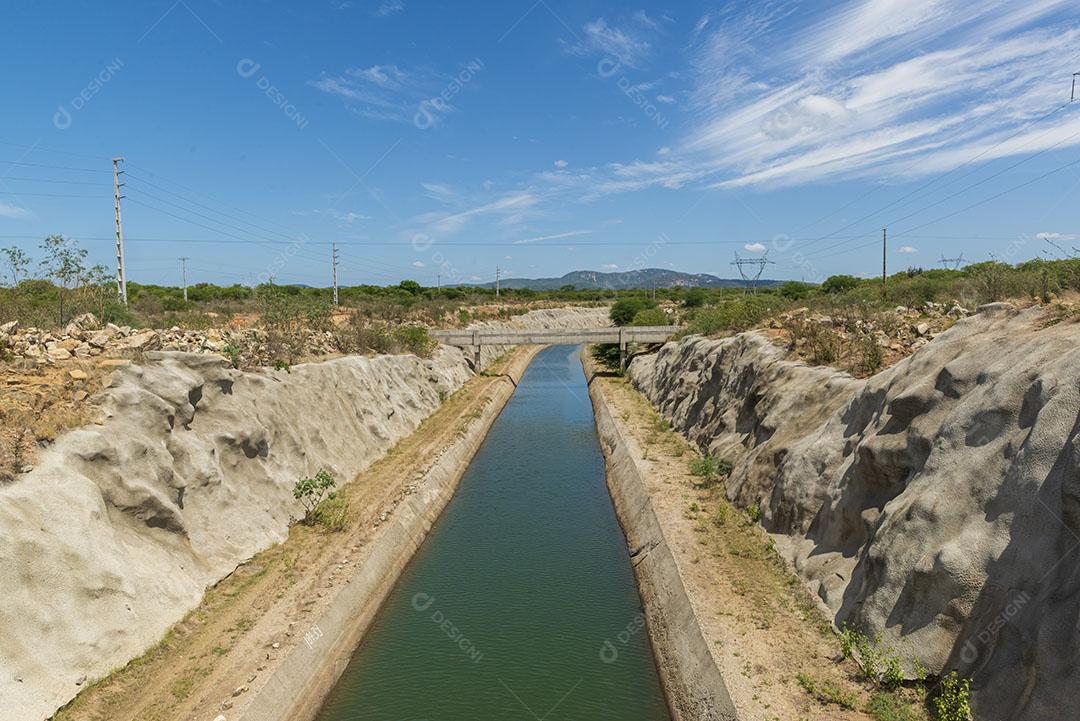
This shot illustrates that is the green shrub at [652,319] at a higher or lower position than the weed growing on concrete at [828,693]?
higher

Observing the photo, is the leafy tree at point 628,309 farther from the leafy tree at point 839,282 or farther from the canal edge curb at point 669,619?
the canal edge curb at point 669,619

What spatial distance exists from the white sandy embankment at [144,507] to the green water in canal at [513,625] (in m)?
4.91

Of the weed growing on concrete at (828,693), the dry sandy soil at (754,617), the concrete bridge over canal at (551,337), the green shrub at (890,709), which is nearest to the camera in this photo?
the green shrub at (890,709)

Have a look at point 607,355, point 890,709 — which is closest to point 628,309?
point 607,355

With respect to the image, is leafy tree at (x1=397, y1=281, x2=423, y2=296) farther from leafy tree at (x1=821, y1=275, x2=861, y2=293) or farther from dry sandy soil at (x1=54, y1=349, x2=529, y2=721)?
dry sandy soil at (x1=54, y1=349, x2=529, y2=721)

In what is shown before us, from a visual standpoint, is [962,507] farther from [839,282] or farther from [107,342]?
[839,282]

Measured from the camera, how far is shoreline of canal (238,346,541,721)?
13.1 m

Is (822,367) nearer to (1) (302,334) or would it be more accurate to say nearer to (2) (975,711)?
(2) (975,711)

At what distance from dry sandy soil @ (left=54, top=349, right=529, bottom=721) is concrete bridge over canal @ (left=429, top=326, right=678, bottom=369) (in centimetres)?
3610

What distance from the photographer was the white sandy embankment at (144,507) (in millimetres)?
12062

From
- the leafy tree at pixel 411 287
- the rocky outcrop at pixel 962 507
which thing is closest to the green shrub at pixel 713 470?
the rocky outcrop at pixel 962 507

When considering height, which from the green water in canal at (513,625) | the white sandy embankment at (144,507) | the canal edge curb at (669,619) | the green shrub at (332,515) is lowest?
the green water in canal at (513,625)

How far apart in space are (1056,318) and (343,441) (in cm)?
2578

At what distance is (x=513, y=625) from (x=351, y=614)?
4543mm
